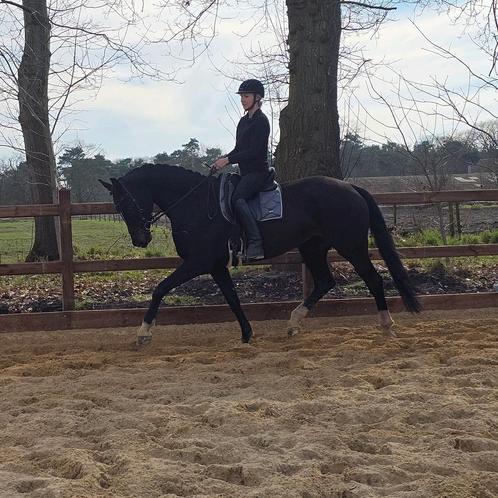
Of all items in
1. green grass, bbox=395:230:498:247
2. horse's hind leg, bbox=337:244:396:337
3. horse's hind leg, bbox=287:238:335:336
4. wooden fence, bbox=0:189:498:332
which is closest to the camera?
horse's hind leg, bbox=337:244:396:337

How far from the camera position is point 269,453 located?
163 inches

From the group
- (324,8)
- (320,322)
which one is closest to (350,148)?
(324,8)

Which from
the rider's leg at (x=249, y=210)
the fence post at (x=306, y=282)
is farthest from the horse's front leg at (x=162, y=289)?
the fence post at (x=306, y=282)

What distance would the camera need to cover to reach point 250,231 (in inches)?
291

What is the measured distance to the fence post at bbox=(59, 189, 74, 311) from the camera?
27.8 ft

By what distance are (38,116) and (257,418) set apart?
1015 cm

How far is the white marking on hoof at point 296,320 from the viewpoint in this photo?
796 cm

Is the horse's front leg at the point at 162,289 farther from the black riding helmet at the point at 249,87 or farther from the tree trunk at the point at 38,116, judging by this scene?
the tree trunk at the point at 38,116

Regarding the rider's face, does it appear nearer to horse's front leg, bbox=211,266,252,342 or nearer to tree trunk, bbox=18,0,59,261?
horse's front leg, bbox=211,266,252,342

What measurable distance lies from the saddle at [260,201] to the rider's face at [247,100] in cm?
78

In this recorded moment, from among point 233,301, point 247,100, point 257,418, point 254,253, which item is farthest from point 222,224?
point 257,418

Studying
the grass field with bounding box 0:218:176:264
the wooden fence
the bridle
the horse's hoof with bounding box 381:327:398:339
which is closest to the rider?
the bridle

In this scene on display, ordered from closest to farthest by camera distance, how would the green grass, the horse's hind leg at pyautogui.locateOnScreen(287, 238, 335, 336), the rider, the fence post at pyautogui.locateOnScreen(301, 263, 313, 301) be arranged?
the rider
the horse's hind leg at pyautogui.locateOnScreen(287, 238, 335, 336)
the fence post at pyautogui.locateOnScreen(301, 263, 313, 301)
the green grass

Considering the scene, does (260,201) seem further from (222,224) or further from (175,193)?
(175,193)
